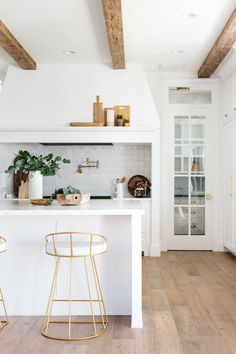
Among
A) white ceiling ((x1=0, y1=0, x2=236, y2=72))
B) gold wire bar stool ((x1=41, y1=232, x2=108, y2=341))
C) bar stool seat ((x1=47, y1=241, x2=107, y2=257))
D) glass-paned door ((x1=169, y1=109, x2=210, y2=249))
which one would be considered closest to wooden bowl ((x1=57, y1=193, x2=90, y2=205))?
gold wire bar stool ((x1=41, y1=232, x2=108, y2=341))

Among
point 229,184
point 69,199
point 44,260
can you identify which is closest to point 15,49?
point 69,199

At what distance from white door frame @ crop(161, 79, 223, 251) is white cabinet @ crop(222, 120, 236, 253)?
0.14m

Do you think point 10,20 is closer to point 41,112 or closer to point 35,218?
point 41,112

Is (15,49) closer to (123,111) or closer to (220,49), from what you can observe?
(123,111)

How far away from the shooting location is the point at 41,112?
19.2ft

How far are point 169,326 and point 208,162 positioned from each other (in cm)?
356

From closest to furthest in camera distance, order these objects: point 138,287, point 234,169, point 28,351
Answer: point 28,351 < point 138,287 < point 234,169

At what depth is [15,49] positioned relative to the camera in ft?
16.4

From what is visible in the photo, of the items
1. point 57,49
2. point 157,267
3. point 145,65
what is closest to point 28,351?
point 157,267

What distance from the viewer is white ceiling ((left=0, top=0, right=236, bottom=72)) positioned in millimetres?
3918

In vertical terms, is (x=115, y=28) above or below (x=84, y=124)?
above

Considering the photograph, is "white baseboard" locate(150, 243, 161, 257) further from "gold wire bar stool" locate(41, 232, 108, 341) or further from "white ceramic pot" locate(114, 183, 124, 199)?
"gold wire bar stool" locate(41, 232, 108, 341)

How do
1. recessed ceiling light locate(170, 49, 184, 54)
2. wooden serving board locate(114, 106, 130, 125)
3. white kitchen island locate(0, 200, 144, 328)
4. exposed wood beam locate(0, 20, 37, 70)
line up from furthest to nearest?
wooden serving board locate(114, 106, 130, 125), recessed ceiling light locate(170, 49, 184, 54), exposed wood beam locate(0, 20, 37, 70), white kitchen island locate(0, 200, 144, 328)

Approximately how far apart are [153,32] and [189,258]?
3.00 meters
